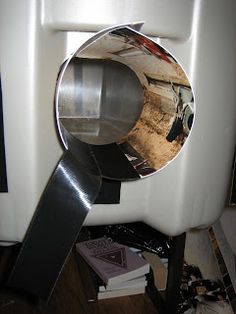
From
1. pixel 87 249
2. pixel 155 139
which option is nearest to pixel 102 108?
pixel 155 139

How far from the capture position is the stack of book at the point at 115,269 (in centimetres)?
111

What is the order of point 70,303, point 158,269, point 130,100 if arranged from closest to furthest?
1. point 130,100
2. point 70,303
3. point 158,269

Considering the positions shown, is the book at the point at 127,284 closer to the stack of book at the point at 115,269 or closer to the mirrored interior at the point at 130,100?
the stack of book at the point at 115,269

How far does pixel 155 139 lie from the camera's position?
54cm

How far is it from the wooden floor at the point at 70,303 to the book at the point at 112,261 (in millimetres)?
71

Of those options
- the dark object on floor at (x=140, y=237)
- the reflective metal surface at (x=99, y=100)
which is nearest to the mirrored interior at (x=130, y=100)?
the reflective metal surface at (x=99, y=100)

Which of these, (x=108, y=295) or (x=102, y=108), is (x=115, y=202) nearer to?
(x=102, y=108)

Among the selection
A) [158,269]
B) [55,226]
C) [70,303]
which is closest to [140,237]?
[158,269]

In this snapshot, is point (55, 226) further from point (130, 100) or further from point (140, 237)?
point (140, 237)

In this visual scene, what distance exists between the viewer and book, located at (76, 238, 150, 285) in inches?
43.9

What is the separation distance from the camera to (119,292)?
1129 millimetres

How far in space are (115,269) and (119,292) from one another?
70mm

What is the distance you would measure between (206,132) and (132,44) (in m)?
0.16

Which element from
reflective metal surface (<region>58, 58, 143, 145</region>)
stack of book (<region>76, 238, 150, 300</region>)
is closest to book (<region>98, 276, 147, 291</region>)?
stack of book (<region>76, 238, 150, 300</region>)
